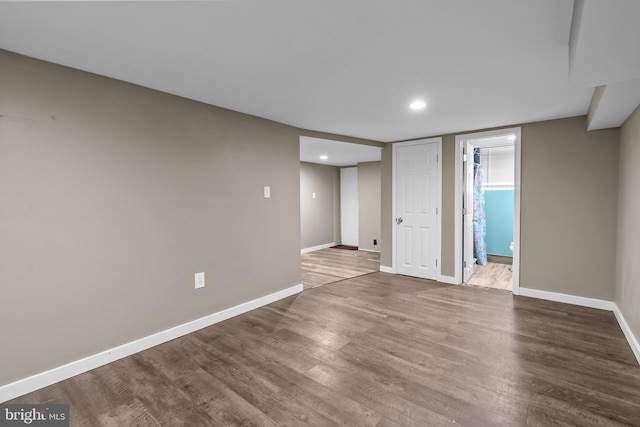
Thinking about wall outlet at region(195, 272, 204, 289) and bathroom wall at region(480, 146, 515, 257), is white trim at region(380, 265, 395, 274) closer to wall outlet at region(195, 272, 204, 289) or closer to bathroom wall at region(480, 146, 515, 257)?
bathroom wall at region(480, 146, 515, 257)

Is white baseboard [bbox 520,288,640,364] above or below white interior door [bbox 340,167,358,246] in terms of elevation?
below

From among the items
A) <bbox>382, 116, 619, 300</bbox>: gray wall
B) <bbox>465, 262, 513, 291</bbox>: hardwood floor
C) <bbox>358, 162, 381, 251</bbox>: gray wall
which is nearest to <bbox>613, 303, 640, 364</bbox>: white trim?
<bbox>382, 116, 619, 300</bbox>: gray wall

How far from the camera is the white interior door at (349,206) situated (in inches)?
313

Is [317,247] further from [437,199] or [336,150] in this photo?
[437,199]

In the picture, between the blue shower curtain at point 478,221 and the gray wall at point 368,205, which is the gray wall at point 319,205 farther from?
the blue shower curtain at point 478,221

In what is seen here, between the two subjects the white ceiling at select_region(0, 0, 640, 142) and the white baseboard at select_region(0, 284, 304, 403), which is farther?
the white baseboard at select_region(0, 284, 304, 403)

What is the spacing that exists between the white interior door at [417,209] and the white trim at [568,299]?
1206 mm

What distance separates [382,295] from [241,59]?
10.3 ft

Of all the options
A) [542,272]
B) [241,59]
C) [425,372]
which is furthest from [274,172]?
[542,272]

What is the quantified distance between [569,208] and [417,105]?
2.25 meters

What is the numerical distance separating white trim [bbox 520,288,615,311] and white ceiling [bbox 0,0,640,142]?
7.27ft

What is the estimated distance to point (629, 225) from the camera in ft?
9.27

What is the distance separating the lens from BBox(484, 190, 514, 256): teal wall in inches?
238

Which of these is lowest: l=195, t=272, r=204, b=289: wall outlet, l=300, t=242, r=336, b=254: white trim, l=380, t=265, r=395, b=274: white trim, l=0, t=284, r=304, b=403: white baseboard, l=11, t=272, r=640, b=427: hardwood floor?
l=11, t=272, r=640, b=427: hardwood floor
